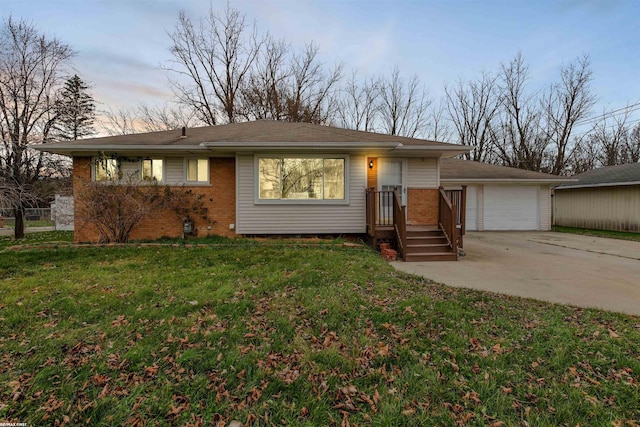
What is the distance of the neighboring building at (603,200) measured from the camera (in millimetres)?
12938

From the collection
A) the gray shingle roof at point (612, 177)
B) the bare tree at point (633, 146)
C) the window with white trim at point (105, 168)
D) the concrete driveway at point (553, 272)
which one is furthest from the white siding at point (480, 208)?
the bare tree at point (633, 146)

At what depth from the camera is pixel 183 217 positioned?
344 inches

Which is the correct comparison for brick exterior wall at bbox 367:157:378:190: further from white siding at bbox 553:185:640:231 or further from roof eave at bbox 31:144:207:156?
white siding at bbox 553:185:640:231

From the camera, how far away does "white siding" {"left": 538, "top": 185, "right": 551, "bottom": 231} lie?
43.7 ft

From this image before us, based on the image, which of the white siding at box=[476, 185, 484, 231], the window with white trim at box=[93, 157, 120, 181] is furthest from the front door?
the window with white trim at box=[93, 157, 120, 181]

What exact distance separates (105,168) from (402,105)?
20531 mm

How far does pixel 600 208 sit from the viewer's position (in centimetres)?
1426

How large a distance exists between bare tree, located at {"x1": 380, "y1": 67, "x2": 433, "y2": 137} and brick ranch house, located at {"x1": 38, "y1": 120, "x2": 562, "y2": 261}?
15.2m

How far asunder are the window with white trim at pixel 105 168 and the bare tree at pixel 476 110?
23633 millimetres

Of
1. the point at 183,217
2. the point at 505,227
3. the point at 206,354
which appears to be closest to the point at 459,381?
the point at 206,354

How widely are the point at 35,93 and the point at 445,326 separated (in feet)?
54.0

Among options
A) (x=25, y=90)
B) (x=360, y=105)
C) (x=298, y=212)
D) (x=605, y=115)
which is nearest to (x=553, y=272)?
(x=298, y=212)

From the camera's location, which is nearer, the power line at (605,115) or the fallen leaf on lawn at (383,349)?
the fallen leaf on lawn at (383,349)

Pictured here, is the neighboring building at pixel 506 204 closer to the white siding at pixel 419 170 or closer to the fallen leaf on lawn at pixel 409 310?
the white siding at pixel 419 170
